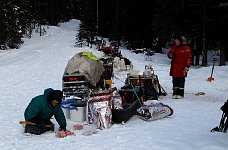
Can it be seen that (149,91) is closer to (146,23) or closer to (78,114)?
(78,114)

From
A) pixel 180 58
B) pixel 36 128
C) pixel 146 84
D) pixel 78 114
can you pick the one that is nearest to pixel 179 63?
pixel 180 58

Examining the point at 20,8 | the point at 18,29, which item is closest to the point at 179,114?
the point at 18,29

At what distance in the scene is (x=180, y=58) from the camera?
11.0 m

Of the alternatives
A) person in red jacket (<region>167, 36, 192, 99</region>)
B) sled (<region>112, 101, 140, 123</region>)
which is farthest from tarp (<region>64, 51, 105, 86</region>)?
sled (<region>112, 101, 140, 123</region>)

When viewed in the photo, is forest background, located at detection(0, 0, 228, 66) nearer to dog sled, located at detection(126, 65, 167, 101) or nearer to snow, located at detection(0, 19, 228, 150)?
dog sled, located at detection(126, 65, 167, 101)

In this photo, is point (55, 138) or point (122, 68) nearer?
point (55, 138)

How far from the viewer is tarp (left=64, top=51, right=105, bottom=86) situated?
409 inches

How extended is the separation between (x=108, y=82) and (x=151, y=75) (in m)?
1.50

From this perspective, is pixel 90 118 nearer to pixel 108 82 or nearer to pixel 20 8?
pixel 108 82

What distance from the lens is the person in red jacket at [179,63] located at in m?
11.0

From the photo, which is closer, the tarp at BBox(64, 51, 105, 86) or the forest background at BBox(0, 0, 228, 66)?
the tarp at BBox(64, 51, 105, 86)

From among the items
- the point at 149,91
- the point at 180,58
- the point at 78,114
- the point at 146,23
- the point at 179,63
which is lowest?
the point at 78,114

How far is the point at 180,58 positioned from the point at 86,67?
2912 mm

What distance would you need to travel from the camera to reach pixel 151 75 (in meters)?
11.1
